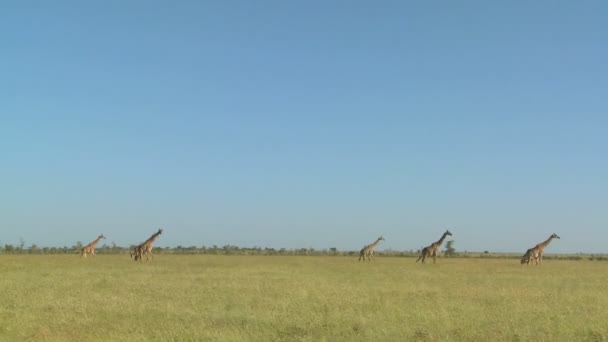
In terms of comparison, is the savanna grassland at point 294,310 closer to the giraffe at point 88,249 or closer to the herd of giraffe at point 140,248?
the herd of giraffe at point 140,248

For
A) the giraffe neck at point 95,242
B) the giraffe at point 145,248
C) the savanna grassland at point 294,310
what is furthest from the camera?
the giraffe neck at point 95,242

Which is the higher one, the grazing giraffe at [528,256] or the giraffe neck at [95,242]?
the giraffe neck at [95,242]

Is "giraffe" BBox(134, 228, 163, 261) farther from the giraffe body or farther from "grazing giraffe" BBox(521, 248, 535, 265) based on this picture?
"grazing giraffe" BBox(521, 248, 535, 265)

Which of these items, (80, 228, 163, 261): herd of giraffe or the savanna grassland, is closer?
the savanna grassland

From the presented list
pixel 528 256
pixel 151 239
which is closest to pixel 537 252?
pixel 528 256

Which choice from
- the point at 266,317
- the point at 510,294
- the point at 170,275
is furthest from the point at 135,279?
the point at 510,294

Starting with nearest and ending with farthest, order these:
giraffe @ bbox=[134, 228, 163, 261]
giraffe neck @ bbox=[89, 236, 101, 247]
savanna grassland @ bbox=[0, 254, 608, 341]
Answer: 1. savanna grassland @ bbox=[0, 254, 608, 341]
2. giraffe @ bbox=[134, 228, 163, 261]
3. giraffe neck @ bbox=[89, 236, 101, 247]

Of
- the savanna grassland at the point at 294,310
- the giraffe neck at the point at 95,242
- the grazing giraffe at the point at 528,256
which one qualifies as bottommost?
the savanna grassland at the point at 294,310

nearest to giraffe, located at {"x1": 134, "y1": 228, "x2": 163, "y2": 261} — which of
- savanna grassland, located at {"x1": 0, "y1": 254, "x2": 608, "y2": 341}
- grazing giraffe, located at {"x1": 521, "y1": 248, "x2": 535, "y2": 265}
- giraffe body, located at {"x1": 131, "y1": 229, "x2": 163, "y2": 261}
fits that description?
giraffe body, located at {"x1": 131, "y1": 229, "x2": 163, "y2": 261}

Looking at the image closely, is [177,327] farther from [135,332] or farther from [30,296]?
[30,296]

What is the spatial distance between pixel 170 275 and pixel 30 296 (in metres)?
10.6

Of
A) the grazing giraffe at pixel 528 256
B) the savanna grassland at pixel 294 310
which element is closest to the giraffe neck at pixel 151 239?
the savanna grassland at pixel 294 310

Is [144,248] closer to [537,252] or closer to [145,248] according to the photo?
[145,248]

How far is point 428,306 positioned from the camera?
1755 centimetres
